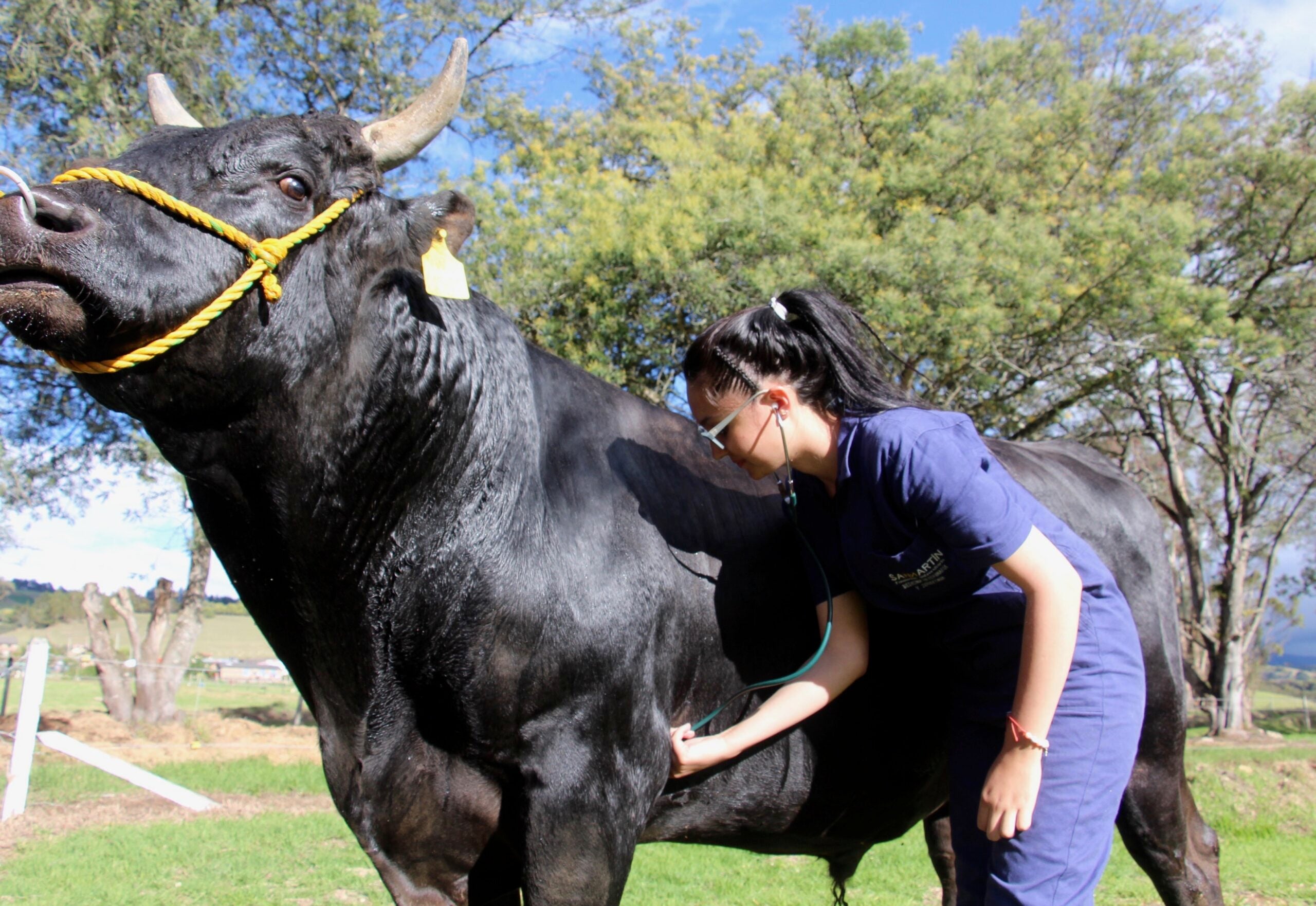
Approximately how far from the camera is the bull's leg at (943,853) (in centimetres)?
394

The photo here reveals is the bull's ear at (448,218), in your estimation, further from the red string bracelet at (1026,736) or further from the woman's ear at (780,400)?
the red string bracelet at (1026,736)

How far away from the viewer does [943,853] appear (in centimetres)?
400

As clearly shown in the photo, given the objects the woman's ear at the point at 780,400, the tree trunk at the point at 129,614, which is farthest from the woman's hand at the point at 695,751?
the tree trunk at the point at 129,614

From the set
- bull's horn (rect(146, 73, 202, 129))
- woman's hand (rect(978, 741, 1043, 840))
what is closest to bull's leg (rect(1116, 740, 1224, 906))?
woman's hand (rect(978, 741, 1043, 840))

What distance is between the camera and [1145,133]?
63.5ft

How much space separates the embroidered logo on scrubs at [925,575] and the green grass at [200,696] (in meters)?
17.8

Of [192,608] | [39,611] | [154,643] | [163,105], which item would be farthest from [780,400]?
[39,611]

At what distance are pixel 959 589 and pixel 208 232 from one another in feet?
5.93

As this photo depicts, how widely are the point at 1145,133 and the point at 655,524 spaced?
20621 mm

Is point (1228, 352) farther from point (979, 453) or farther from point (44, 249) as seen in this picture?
point (44, 249)

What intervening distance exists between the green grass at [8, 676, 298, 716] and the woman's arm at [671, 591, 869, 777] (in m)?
17.4

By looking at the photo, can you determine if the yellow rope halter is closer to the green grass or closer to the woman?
the woman

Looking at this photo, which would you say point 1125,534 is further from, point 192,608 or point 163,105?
point 192,608

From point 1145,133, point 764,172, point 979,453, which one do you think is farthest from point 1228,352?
point 979,453
